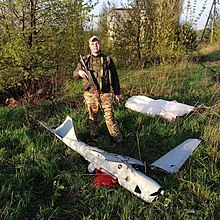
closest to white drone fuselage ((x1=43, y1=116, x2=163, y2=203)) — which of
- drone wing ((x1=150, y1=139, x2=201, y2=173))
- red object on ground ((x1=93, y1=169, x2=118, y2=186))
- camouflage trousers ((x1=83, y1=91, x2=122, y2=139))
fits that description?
red object on ground ((x1=93, y1=169, x2=118, y2=186))

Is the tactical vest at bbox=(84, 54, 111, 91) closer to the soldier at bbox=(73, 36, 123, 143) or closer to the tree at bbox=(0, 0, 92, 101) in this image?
the soldier at bbox=(73, 36, 123, 143)

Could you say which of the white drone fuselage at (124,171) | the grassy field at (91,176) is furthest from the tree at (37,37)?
the white drone fuselage at (124,171)

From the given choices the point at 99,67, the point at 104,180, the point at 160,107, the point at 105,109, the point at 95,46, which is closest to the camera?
the point at 104,180

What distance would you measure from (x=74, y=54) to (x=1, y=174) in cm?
547

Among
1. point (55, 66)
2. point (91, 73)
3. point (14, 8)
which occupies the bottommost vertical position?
point (55, 66)

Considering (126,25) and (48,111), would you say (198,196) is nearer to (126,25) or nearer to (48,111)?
(48,111)

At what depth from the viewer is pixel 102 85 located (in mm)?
4332

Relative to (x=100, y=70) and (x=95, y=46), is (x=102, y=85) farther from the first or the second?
(x=95, y=46)

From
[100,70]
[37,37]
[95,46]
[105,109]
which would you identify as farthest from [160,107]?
[37,37]

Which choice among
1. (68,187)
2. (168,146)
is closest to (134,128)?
(168,146)

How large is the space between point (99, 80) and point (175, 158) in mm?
1654

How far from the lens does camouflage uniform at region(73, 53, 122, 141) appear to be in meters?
4.27

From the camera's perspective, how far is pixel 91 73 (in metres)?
4.27

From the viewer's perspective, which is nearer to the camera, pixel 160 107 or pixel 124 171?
pixel 124 171
